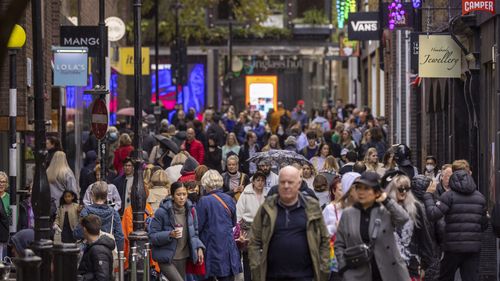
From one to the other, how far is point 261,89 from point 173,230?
5470 centimetres

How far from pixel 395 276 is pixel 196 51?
174 ft

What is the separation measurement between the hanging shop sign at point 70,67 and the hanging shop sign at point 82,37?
750 millimetres

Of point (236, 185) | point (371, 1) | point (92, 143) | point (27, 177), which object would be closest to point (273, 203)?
point (236, 185)

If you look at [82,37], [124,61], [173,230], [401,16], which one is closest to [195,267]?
Result: [173,230]

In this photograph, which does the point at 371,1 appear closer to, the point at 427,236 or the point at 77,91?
the point at 77,91

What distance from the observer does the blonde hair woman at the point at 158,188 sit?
2005 cm

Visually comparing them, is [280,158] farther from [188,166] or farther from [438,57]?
[438,57]

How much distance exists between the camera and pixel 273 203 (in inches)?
511

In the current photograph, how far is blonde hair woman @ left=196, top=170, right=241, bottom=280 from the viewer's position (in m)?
17.2

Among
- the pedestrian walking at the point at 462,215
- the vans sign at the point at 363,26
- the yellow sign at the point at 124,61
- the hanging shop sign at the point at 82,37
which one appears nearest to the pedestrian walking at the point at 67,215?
the pedestrian walking at the point at 462,215

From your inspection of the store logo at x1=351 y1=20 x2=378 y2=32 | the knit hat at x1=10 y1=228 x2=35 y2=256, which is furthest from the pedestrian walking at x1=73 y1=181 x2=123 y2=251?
the store logo at x1=351 y1=20 x2=378 y2=32

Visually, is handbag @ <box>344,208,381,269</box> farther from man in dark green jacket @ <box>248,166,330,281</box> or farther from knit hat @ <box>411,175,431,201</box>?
knit hat @ <box>411,175,431,201</box>

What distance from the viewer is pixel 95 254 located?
15.2 m

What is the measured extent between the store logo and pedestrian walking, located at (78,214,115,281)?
2200cm
